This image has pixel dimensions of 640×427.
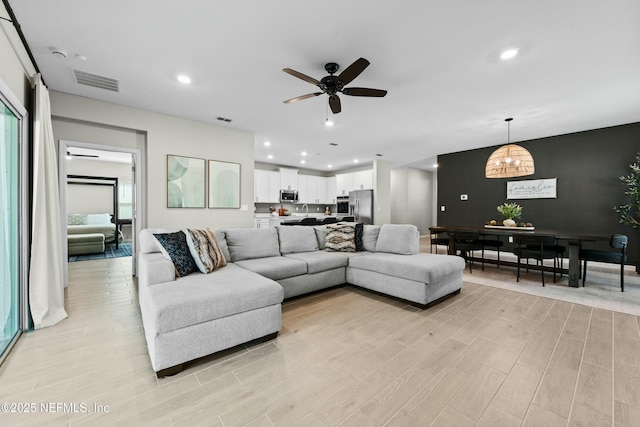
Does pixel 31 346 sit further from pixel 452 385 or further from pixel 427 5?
pixel 427 5

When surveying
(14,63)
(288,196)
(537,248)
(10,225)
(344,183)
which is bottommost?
(537,248)

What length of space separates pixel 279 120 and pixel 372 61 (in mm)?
2160

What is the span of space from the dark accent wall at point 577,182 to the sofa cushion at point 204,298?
20.5ft

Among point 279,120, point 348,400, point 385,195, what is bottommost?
point 348,400

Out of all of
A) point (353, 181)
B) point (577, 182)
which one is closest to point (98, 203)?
point (353, 181)

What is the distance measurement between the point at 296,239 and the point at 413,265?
1.66 meters

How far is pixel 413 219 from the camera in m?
9.99

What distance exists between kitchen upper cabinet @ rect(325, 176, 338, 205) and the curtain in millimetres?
7480

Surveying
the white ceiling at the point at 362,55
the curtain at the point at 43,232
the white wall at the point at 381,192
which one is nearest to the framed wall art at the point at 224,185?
the white ceiling at the point at 362,55

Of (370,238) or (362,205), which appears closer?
(370,238)

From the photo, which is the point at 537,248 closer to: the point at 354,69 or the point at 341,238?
the point at 341,238

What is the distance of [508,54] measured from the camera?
257 cm

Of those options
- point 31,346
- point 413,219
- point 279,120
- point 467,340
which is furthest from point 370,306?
point 413,219

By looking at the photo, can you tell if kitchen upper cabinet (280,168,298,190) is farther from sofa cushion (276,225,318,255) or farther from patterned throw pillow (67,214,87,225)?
patterned throw pillow (67,214,87,225)
